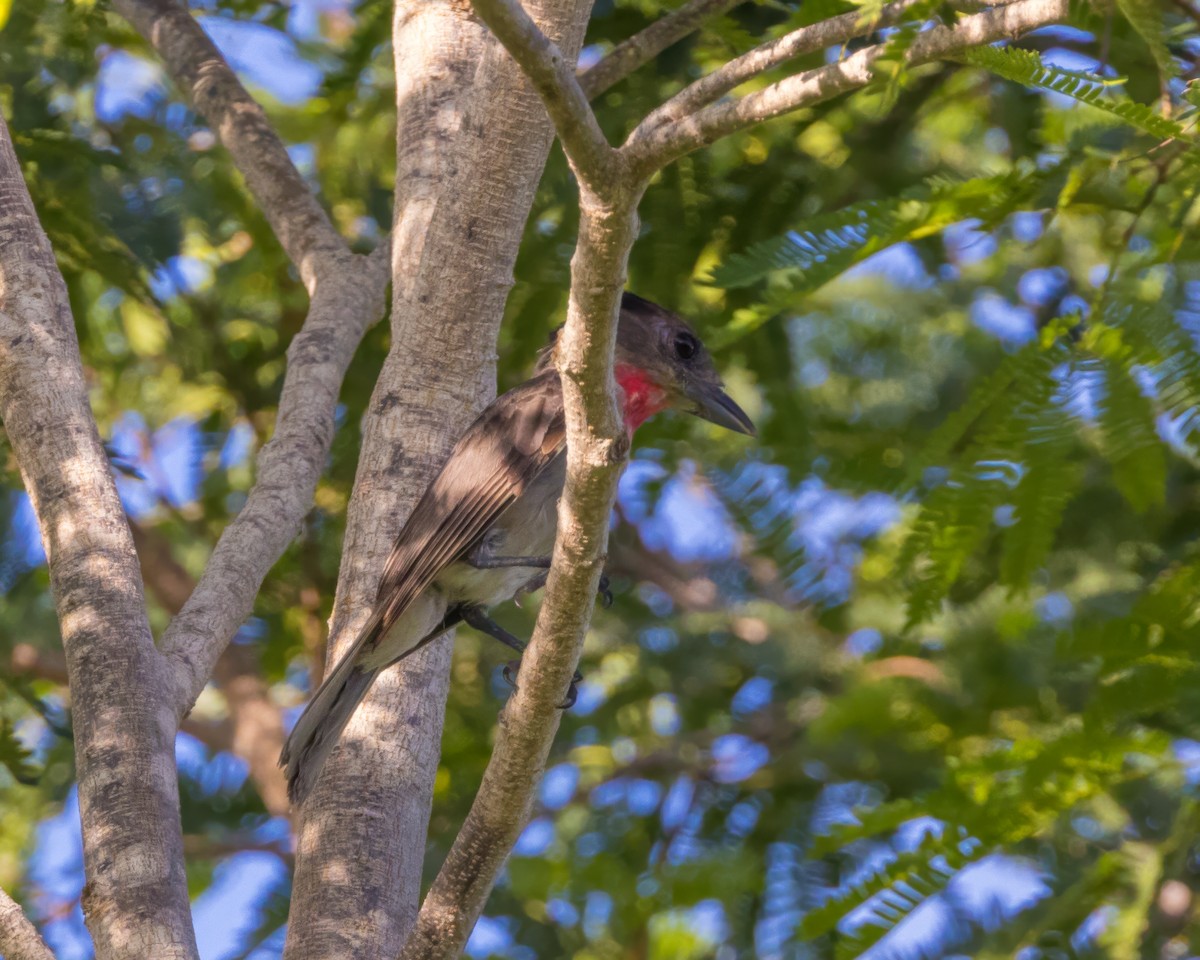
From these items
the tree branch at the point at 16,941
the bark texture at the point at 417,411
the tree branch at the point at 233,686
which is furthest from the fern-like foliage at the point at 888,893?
the tree branch at the point at 233,686

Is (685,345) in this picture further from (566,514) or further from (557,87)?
(557,87)

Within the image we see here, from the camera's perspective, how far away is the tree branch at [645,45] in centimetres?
421

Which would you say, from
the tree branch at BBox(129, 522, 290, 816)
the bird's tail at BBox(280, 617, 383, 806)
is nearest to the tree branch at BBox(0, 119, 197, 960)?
the bird's tail at BBox(280, 617, 383, 806)

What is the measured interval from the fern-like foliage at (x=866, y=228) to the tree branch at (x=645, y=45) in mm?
887

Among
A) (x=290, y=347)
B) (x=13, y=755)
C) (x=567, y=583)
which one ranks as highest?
(x=290, y=347)

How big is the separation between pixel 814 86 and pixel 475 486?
5.48ft

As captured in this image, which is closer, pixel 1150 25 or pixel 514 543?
pixel 1150 25

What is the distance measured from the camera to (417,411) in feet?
12.6

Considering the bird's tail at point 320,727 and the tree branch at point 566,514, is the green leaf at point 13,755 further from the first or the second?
the tree branch at point 566,514

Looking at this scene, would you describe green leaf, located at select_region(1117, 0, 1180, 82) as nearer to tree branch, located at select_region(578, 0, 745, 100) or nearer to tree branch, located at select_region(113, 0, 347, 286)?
tree branch, located at select_region(578, 0, 745, 100)

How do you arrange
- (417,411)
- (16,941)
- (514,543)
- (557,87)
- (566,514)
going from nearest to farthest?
(557,87)
(566,514)
(16,941)
(417,411)
(514,543)

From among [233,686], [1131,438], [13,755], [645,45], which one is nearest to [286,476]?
[13,755]

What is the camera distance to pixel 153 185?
4652 millimetres

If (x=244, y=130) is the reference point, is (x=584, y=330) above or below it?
below
